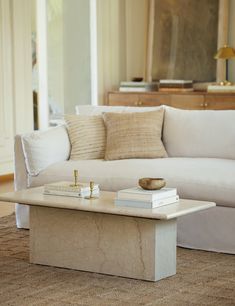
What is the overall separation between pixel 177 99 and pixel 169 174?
142 inches

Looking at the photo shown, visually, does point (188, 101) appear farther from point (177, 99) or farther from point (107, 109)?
point (107, 109)

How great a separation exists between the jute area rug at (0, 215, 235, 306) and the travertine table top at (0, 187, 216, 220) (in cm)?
35

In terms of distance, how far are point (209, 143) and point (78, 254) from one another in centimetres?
143

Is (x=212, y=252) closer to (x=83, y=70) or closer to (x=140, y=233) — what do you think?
(x=140, y=233)

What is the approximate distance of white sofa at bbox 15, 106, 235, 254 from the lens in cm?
418

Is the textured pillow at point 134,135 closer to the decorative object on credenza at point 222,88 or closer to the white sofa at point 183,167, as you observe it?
the white sofa at point 183,167

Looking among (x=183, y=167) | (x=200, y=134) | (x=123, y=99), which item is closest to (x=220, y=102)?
(x=123, y=99)

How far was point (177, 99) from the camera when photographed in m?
7.87

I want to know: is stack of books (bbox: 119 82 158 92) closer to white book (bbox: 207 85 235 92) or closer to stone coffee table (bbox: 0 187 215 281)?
white book (bbox: 207 85 235 92)

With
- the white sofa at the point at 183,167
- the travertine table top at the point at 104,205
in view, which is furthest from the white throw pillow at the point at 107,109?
the travertine table top at the point at 104,205

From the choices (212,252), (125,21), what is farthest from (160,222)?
(125,21)

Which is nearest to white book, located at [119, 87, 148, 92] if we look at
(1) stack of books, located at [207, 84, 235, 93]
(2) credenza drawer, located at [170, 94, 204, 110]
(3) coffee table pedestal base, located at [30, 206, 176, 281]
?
(2) credenza drawer, located at [170, 94, 204, 110]

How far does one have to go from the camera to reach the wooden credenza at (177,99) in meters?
7.59

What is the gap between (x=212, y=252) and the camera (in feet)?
13.8
